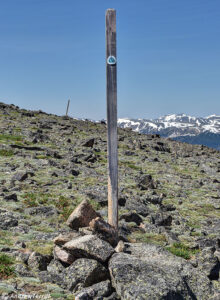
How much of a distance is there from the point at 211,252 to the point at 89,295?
5.61 m

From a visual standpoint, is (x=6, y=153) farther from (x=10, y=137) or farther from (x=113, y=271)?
(x=113, y=271)

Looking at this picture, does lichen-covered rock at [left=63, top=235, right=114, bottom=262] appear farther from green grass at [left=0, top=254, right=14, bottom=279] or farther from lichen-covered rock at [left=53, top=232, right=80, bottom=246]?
green grass at [left=0, top=254, right=14, bottom=279]

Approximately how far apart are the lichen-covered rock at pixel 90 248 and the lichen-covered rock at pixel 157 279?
307 mm

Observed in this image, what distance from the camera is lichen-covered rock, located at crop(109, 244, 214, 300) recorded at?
319 inches

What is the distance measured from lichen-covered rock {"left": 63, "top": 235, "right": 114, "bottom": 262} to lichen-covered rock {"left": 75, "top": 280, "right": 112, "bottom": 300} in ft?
3.14

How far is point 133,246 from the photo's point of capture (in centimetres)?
1145

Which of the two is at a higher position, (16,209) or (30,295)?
(16,209)

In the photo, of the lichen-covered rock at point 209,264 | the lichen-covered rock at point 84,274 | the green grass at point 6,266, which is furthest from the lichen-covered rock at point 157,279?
the green grass at point 6,266

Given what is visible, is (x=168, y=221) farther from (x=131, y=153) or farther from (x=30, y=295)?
(x=131, y=153)

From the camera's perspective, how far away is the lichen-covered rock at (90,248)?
9836 mm

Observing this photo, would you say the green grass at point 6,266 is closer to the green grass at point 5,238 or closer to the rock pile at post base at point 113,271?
the rock pile at post base at point 113,271

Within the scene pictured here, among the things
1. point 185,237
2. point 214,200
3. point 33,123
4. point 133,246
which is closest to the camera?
point 133,246

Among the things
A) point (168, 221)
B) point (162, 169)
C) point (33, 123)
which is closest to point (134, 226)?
point (168, 221)

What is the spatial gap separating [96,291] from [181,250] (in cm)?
630
